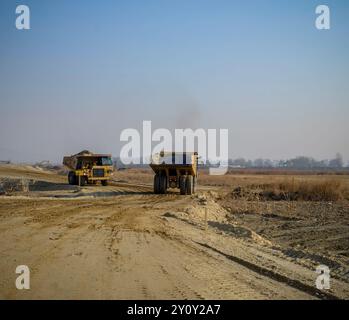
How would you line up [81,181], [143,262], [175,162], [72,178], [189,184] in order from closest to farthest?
[143,262] < [189,184] < [175,162] < [81,181] < [72,178]

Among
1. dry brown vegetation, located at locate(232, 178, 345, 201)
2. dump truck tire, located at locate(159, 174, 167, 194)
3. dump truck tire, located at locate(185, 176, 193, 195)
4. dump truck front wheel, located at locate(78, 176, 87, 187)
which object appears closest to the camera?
dump truck tire, located at locate(185, 176, 193, 195)

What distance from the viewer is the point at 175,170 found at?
30.0 meters

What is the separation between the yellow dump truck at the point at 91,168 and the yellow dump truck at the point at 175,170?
7345 mm

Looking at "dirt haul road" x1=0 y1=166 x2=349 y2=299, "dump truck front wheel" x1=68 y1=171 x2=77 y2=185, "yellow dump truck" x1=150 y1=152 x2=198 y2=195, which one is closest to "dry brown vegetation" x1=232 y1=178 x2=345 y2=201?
"yellow dump truck" x1=150 y1=152 x2=198 y2=195

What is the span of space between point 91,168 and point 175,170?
928 cm

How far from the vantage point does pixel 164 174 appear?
30.7 meters

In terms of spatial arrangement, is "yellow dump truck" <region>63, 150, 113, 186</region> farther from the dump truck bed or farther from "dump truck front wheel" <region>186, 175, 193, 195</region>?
"dump truck front wheel" <region>186, 175, 193, 195</region>

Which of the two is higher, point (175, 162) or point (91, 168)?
point (175, 162)

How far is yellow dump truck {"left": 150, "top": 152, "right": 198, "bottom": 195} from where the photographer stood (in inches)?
1160

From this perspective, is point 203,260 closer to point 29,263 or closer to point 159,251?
point 159,251

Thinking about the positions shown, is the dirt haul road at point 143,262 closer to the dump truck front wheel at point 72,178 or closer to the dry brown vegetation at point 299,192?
the dry brown vegetation at point 299,192

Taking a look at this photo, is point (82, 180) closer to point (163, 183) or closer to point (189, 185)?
point (163, 183)

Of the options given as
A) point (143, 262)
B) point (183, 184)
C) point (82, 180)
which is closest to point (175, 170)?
point (183, 184)

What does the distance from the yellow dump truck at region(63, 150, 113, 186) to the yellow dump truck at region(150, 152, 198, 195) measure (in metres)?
7.34
